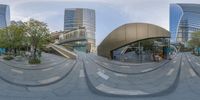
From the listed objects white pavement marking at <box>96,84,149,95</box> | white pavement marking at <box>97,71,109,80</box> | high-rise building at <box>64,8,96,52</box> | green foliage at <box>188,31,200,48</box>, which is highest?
high-rise building at <box>64,8,96,52</box>

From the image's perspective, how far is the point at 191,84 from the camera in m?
4.12

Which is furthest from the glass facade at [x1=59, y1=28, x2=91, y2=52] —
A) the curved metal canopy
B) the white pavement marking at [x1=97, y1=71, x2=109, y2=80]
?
the white pavement marking at [x1=97, y1=71, x2=109, y2=80]

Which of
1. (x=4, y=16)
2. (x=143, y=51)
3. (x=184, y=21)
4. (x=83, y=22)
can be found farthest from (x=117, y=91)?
(x=4, y=16)

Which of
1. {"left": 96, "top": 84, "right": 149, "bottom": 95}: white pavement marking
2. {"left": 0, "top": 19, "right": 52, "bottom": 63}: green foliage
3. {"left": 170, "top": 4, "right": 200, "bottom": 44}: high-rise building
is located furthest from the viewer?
{"left": 0, "top": 19, "right": 52, "bottom": 63}: green foliage

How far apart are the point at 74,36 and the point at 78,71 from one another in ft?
2.51

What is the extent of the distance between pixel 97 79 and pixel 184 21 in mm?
1372

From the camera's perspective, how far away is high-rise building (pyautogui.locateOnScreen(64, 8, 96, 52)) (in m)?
3.87

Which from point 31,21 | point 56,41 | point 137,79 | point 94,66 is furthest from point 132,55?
point 31,21

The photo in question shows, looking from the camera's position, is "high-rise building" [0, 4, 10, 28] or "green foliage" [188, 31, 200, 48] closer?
"high-rise building" [0, 4, 10, 28]

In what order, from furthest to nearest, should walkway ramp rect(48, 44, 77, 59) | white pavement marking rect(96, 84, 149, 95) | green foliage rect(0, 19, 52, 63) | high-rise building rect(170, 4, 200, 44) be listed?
green foliage rect(0, 19, 52, 63)
walkway ramp rect(48, 44, 77, 59)
high-rise building rect(170, 4, 200, 44)
white pavement marking rect(96, 84, 149, 95)

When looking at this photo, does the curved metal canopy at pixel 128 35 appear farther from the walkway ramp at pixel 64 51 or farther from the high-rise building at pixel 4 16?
the high-rise building at pixel 4 16

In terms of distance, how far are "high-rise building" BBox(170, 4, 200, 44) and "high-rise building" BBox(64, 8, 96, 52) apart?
103 cm

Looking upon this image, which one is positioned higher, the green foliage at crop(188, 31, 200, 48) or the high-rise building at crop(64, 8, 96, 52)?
the high-rise building at crop(64, 8, 96, 52)

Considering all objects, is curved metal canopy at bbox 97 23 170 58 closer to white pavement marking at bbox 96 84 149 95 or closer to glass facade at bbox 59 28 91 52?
glass facade at bbox 59 28 91 52
